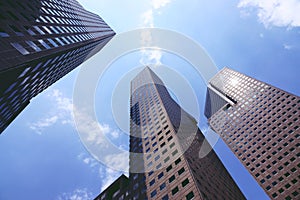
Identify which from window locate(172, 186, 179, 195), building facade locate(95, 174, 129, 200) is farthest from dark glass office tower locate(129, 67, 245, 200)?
building facade locate(95, 174, 129, 200)

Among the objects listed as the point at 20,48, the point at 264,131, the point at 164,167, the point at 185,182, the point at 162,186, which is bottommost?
the point at 185,182

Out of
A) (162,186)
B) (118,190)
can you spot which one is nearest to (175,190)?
(162,186)

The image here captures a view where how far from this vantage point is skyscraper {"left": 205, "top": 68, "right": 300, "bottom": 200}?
64.4m

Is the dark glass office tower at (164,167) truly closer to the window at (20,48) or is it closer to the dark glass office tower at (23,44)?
the dark glass office tower at (23,44)

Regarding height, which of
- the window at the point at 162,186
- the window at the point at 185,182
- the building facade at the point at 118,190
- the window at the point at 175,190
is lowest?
the window at the point at 175,190

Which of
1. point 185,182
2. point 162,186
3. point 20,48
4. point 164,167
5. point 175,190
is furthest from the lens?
point 164,167

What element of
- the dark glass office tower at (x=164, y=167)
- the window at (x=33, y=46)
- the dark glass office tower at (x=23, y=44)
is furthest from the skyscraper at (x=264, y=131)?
the window at (x=33, y=46)

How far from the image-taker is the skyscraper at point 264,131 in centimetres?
6438

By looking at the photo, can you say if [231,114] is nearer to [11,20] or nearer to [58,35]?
[58,35]

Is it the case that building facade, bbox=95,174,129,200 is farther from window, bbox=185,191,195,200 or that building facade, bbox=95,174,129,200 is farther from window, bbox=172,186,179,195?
window, bbox=185,191,195,200

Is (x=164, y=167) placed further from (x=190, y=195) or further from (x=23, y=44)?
(x=23, y=44)

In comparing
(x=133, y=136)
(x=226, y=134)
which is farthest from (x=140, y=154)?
(x=226, y=134)

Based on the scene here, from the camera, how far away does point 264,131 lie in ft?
262

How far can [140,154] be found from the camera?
53.9m
